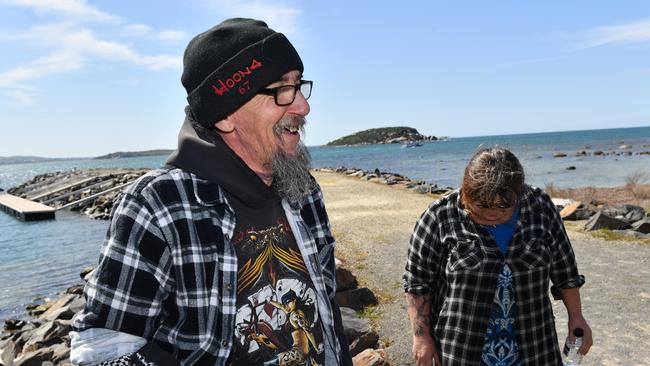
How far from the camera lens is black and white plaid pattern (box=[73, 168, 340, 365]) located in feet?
4.99

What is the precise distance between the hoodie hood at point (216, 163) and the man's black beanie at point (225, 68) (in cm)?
9

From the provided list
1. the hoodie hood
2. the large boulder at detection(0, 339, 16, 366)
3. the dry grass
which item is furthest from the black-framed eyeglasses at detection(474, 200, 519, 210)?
the dry grass

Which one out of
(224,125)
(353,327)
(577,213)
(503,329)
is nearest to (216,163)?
(224,125)

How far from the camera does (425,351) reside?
2.96 metres

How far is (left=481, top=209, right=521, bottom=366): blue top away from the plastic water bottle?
54 cm

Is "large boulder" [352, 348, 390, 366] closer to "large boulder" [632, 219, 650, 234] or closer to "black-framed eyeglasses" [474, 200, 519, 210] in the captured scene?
"black-framed eyeglasses" [474, 200, 519, 210]

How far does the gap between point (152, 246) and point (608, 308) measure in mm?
6878

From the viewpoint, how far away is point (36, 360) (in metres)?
7.02

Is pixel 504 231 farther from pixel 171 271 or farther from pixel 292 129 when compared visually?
pixel 171 271

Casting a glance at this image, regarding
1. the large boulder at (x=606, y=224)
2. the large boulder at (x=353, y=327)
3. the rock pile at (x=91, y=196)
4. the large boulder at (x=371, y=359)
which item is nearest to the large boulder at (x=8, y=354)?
the large boulder at (x=353, y=327)

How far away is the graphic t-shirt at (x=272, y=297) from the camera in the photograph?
1839 millimetres

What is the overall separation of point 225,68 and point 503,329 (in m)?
1.99

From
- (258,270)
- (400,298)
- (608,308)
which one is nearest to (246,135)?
(258,270)

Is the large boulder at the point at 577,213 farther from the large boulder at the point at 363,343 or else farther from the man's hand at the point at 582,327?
the man's hand at the point at 582,327
